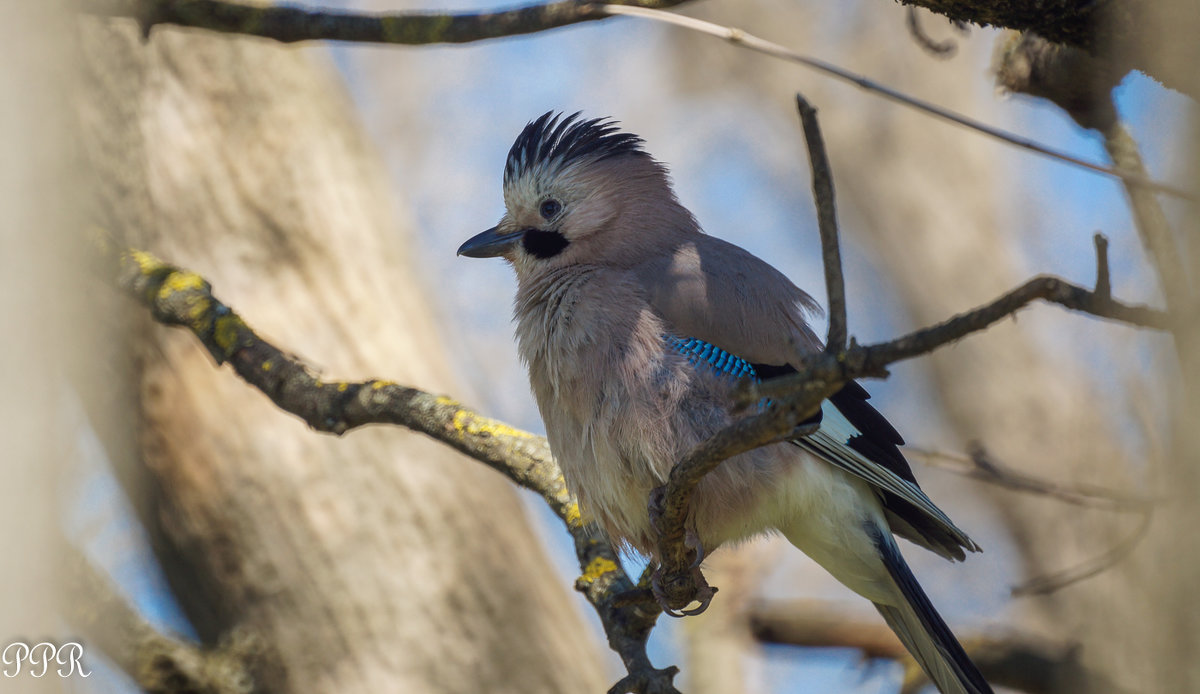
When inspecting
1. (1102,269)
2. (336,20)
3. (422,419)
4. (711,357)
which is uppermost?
(336,20)

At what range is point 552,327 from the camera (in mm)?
3479

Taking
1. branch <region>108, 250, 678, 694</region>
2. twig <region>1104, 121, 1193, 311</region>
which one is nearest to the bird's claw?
branch <region>108, 250, 678, 694</region>

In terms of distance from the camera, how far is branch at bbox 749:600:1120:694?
13.6 ft

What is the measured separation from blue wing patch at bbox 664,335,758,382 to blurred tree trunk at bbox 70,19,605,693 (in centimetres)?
211

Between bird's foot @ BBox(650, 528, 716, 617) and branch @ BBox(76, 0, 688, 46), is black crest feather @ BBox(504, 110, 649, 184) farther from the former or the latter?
bird's foot @ BBox(650, 528, 716, 617)

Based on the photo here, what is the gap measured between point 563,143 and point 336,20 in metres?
0.99

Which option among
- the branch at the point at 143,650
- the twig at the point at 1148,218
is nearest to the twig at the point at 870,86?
the twig at the point at 1148,218

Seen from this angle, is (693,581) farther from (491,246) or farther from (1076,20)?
(1076,20)

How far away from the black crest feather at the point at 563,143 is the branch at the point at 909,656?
88.6 inches

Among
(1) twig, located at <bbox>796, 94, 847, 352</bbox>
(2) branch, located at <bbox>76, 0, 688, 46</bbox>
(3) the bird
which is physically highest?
(2) branch, located at <bbox>76, 0, 688, 46</bbox>

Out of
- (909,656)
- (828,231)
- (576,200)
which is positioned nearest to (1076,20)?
(828,231)

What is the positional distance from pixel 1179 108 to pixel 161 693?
3951mm

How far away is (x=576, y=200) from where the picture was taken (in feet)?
13.2

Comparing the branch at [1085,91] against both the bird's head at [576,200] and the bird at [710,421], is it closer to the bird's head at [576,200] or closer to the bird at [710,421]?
the bird at [710,421]
